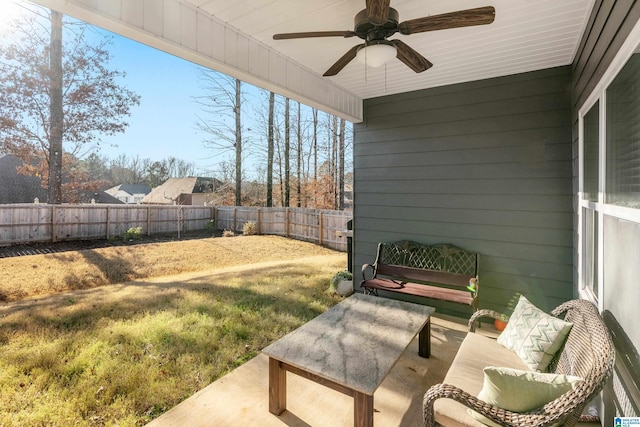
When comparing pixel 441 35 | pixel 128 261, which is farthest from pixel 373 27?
pixel 128 261

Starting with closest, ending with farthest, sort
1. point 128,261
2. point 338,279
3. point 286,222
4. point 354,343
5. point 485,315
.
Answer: point 354,343 < point 485,315 < point 338,279 < point 128,261 < point 286,222

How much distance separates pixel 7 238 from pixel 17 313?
5.18m

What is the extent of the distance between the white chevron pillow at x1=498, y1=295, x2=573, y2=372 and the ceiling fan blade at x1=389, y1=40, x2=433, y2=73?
2028mm

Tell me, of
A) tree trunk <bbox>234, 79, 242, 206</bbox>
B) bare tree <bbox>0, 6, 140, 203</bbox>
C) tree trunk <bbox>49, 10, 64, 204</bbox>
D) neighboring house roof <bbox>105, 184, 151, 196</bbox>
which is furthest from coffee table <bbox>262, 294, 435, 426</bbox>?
neighboring house roof <bbox>105, 184, 151, 196</bbox>

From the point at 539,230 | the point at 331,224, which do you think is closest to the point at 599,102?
the point at 539,230

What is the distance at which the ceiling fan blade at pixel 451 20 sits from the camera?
5.72ft

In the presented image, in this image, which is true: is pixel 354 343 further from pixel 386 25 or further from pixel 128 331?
pixel 128 331

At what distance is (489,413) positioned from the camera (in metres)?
1.32

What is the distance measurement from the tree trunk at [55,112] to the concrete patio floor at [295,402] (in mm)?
8456

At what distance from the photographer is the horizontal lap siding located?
3.31 metres

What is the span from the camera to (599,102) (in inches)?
80.0

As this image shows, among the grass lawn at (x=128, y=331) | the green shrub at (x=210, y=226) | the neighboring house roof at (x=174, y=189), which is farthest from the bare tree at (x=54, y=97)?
the neighboring house roof at (x=174, y=189)

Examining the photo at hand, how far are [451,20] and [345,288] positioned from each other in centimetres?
370

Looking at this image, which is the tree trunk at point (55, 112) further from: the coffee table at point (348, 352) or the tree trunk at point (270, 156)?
the coffee table at point (348, 352)
